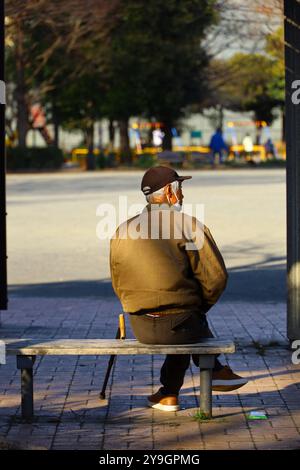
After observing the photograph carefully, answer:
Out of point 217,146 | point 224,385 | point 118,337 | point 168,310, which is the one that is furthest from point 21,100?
point 168,310

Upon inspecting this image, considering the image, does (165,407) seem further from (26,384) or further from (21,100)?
(21,100)

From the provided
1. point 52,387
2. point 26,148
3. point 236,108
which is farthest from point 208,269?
point 236,108

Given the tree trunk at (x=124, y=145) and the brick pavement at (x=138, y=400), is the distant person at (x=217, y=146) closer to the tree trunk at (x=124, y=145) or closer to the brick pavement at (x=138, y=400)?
the tree trunk at (x=124, y=145)

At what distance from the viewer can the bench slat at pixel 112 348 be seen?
22.5ft

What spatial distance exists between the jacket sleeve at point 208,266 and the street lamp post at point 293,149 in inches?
100

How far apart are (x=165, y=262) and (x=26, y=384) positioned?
1091mm

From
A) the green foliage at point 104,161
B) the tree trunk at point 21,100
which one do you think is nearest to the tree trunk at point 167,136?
the green foliage at point 104,161

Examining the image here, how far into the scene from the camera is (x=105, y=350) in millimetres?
6910

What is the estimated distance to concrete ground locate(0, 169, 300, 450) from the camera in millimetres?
6629

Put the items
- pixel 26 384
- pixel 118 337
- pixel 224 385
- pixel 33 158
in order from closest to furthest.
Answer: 1. pixel 26 384
2. pixel 224 385
3. pixel 118 337
4. pixel 33 158

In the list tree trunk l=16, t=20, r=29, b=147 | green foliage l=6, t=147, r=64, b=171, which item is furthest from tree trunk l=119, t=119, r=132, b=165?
tree trunk l=16, t=20, r=29, b=147

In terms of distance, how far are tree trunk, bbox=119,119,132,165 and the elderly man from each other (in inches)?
1907

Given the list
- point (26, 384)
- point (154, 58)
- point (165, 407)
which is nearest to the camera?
point (26, 384)

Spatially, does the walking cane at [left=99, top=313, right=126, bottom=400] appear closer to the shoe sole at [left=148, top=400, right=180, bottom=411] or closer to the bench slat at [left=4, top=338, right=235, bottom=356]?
the bench slat at [left=4, top=338, right=235, bottom=356]
